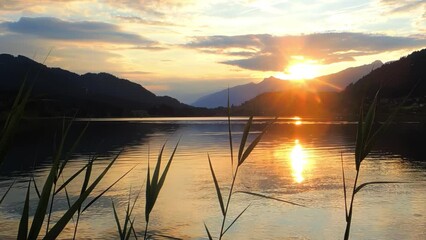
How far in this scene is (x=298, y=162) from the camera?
1672 inches

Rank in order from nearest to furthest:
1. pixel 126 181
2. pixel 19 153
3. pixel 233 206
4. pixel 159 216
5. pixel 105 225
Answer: pixel 105 225 < pixel 159 216 < pixel 233 206 < pixel 126 181 < pixel 19 153

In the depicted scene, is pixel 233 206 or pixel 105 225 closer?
pixel 105 225

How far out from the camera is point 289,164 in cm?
4109

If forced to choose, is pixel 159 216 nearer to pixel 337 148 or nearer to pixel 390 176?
pixel 390 176

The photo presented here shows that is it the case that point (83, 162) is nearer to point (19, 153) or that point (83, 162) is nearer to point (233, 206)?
point (19, 153)

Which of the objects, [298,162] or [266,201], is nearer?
[266,201]

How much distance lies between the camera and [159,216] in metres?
22.0

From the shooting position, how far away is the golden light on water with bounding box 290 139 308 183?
3413 centimetres

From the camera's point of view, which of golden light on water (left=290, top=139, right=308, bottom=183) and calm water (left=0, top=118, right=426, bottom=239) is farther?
golden light on water (left=290, top=139, right=308, bottom=183)

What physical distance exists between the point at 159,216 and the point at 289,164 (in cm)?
2129

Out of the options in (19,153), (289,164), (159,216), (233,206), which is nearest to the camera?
(159,216)

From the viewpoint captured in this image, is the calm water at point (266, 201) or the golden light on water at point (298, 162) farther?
the golden light on water at point (298, 162)

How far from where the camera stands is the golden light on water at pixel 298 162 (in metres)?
34.1

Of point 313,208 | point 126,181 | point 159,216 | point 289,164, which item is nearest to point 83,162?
point 126,181
